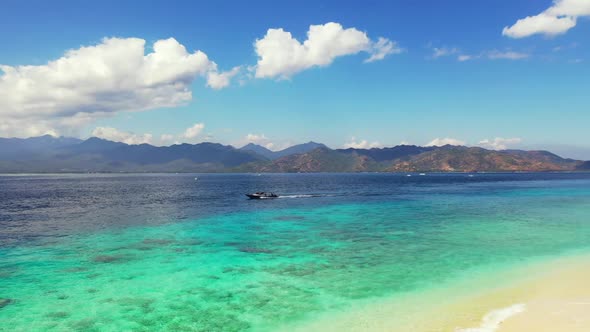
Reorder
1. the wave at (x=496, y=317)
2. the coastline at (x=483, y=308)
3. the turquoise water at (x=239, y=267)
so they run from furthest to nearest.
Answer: the turquoise water at (x=239, y=267) < the coastline at (x=483, y=308) < the wave at (x=496, y=317)

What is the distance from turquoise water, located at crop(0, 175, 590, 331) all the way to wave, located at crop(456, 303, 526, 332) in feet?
20.0

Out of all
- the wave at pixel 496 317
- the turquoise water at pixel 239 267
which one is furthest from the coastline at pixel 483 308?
the turquoise water at pixel 239 267

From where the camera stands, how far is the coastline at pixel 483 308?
1975 cm

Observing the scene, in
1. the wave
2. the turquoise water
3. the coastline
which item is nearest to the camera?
the wave

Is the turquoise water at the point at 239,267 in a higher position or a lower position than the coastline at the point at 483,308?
lower

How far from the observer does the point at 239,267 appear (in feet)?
112

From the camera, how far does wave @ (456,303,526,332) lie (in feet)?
62.8

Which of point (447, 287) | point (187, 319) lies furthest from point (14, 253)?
point (447, 287)

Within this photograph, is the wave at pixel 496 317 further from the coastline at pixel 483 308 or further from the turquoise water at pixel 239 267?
the turquoise water at pixel 239 267

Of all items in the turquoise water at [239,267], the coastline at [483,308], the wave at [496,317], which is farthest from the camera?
the turquoise water at [239,267]

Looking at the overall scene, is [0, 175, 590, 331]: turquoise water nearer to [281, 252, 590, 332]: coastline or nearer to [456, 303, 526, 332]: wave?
[281, 252, 590, 332]: coastline

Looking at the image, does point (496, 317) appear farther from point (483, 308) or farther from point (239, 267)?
point (239, 267)

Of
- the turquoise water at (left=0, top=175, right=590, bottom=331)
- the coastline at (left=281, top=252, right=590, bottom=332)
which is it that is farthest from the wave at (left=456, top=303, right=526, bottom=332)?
the turquoise water at (left=0, top=175, right=590, bottom=331)

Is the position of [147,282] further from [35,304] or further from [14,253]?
[14,253]
